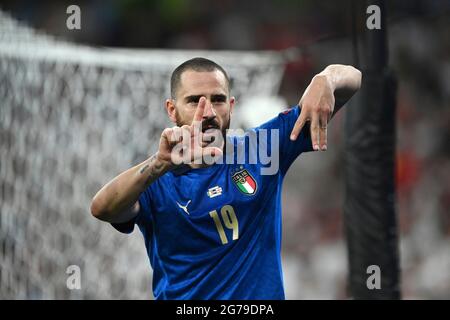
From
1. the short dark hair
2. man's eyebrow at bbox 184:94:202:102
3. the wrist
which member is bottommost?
man's eyebrow at bbox 184:94:202:102

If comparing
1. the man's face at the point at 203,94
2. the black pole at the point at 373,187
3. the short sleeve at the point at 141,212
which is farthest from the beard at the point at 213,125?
the black pole at the point at 373,187

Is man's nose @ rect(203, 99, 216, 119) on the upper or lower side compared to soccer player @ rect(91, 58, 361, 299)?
upper

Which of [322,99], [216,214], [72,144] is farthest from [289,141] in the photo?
[72,144]

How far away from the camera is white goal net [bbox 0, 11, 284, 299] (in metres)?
4.00

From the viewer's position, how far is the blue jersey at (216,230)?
2346 millimetres

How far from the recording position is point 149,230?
241 centimetres

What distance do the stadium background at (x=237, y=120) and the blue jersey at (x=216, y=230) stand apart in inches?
47.5

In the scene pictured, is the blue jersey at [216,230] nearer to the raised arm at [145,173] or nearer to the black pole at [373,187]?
the raised arm at [145,173]

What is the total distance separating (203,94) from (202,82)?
A: 0.12ft

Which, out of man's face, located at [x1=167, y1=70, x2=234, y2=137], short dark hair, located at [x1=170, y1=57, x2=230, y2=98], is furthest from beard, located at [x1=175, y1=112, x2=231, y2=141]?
short dark hair, located at [x1=170, y1=57, x2=230, y2=98]

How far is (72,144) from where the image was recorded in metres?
4.35

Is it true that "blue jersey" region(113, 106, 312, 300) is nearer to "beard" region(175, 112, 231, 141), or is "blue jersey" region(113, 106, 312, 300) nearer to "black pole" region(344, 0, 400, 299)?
"beard" region(175, 112, 231, 141)

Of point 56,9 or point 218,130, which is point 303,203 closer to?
point 56,9

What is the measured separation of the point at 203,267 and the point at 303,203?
4.09m
